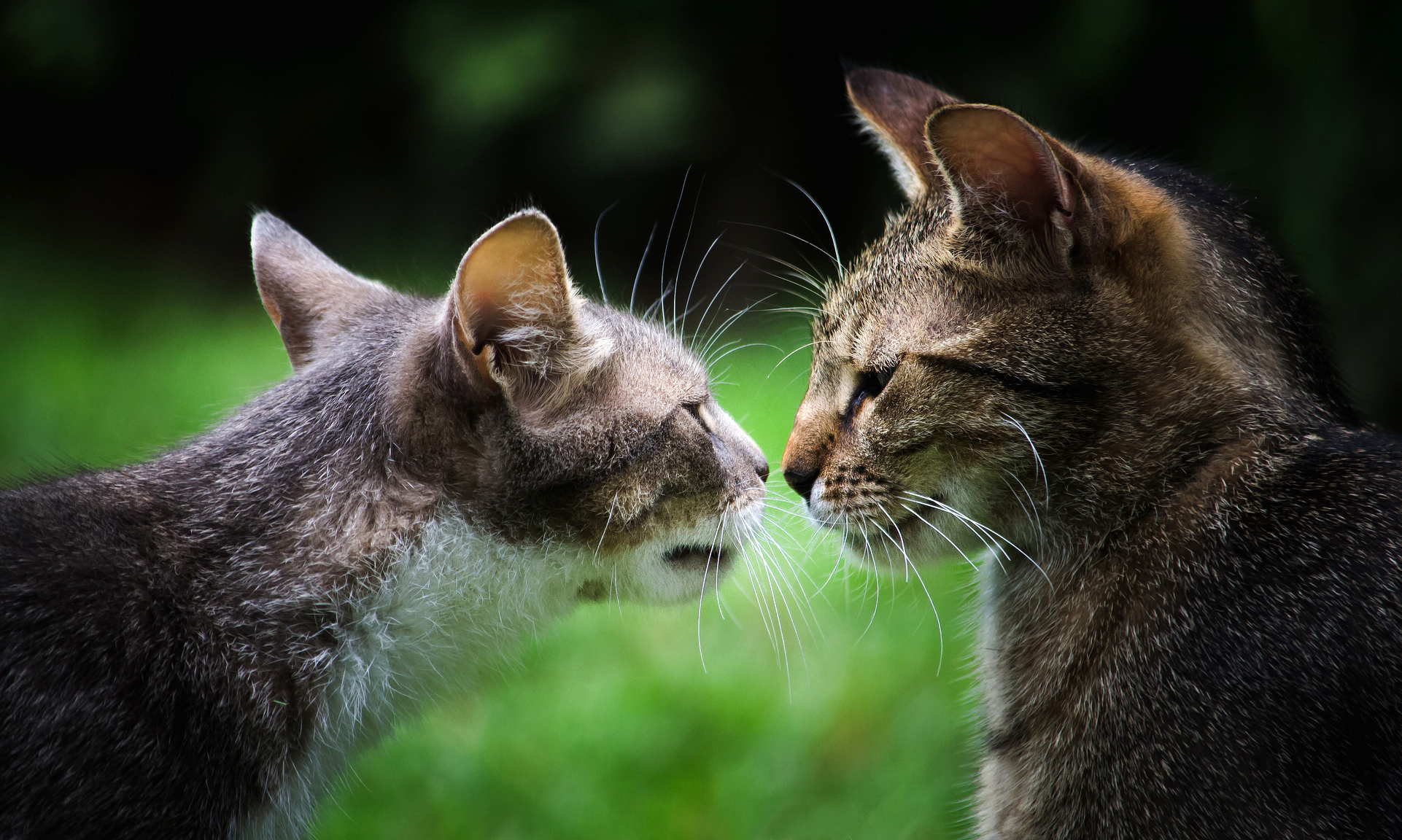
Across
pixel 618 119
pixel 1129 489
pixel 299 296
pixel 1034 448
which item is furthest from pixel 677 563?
pixel 618 119

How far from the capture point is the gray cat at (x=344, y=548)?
175 cm

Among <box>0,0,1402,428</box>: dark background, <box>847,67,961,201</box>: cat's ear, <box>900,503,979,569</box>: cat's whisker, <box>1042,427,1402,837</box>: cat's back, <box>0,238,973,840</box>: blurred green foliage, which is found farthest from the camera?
<box>0,0,1402,428</box>: dark background

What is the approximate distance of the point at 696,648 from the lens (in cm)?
357

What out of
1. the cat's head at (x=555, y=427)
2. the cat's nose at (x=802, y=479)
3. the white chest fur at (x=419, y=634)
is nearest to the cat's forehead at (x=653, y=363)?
the cat's head at (x=555, y=427)

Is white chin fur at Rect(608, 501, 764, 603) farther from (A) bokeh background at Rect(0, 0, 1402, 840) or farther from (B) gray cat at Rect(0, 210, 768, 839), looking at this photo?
(A) bokeh background at Rect(0, 0, 1402, 840)

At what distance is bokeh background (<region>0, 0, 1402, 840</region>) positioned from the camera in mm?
2998

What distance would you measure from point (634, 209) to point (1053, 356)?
652 cm

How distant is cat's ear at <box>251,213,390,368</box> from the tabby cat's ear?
64cm

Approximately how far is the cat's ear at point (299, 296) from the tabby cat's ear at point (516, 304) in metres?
0.64

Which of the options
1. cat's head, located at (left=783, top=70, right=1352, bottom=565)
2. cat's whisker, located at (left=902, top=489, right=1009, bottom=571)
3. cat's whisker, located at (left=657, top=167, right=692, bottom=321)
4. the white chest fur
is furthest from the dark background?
the white chest fur

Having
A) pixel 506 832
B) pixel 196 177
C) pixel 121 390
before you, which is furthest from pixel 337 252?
pixel 506 832

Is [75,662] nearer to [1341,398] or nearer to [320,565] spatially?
[320,565]

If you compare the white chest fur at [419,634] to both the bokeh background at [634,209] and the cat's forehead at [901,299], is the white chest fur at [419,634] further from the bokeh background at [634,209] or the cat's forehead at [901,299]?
the cat's forehead at [901,299]

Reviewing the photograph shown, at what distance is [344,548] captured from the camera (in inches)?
78.5
